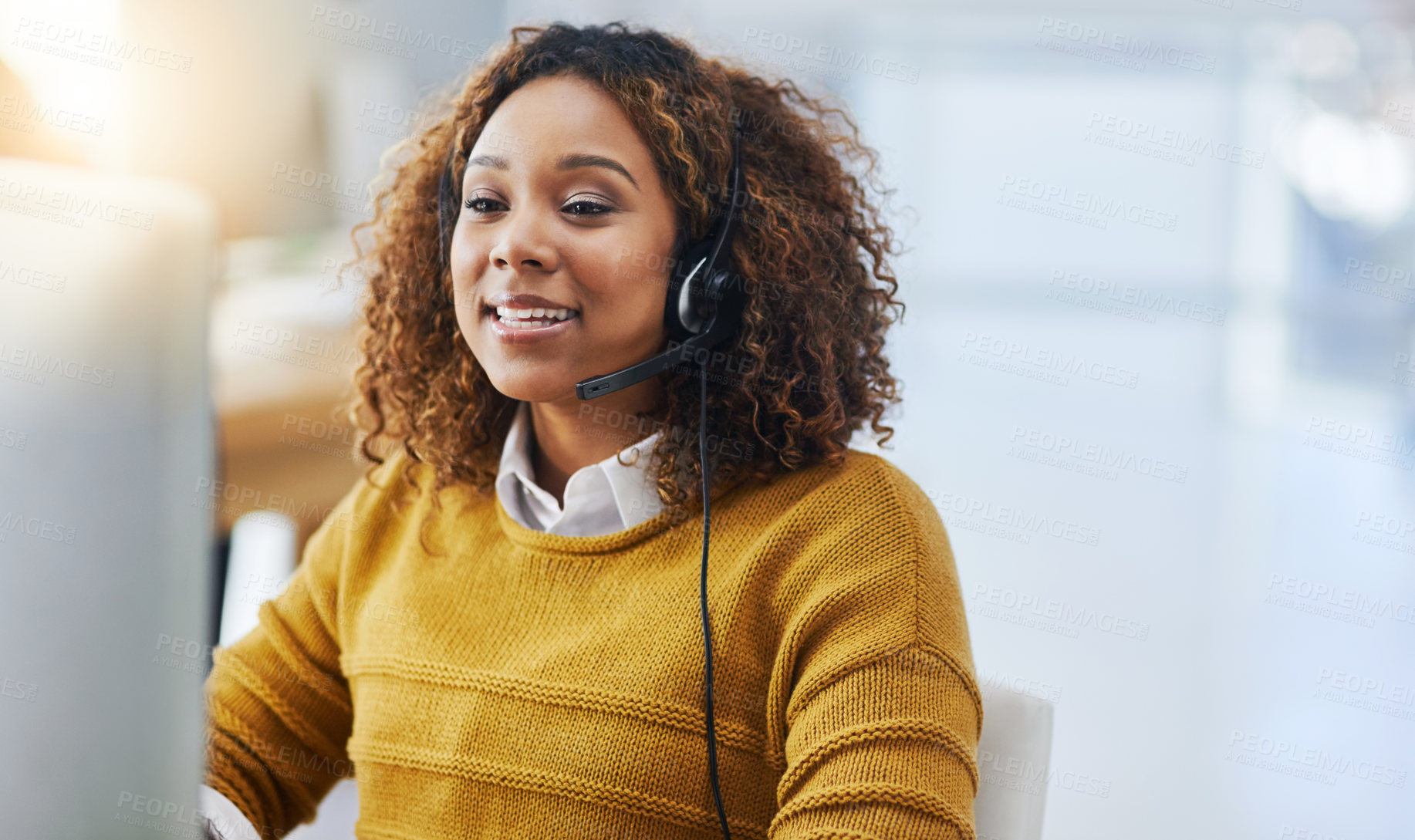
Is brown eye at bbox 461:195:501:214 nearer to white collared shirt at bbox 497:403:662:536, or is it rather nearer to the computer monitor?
white collared shirt at bbox 497:403:662:536

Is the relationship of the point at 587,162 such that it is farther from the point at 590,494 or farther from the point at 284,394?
the point at 284,394

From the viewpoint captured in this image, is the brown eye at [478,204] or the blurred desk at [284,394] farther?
the blurred desk at [284,394]

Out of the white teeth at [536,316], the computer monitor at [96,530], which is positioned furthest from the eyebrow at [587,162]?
the computer monitor at [96,530]

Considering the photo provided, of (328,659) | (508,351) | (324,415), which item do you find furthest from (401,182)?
(324,415)

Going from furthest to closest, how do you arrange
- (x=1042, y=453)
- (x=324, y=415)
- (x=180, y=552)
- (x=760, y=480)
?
(x=1042, y=453) → (x=324, y=415) → (x=760, y=480) → (x=180, y=552)

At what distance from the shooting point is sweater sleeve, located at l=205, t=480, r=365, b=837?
3.67 feet

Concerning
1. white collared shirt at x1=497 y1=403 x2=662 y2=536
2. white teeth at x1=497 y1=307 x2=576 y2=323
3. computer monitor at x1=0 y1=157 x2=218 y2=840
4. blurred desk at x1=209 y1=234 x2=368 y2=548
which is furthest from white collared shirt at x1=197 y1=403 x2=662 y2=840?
blurred desk at x1=209 y1=234 x2=368 y2=548

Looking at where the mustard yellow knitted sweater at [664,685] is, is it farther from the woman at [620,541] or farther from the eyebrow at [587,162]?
the eyebrow at [587,162]

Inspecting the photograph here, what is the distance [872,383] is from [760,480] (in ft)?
0.62

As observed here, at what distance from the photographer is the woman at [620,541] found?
0.93 metres

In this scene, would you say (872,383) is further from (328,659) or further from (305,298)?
(305,298)

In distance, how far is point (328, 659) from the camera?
46.3 inches

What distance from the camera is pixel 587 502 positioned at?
108 cm

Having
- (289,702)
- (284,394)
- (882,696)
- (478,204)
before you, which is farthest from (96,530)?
(284,394)
